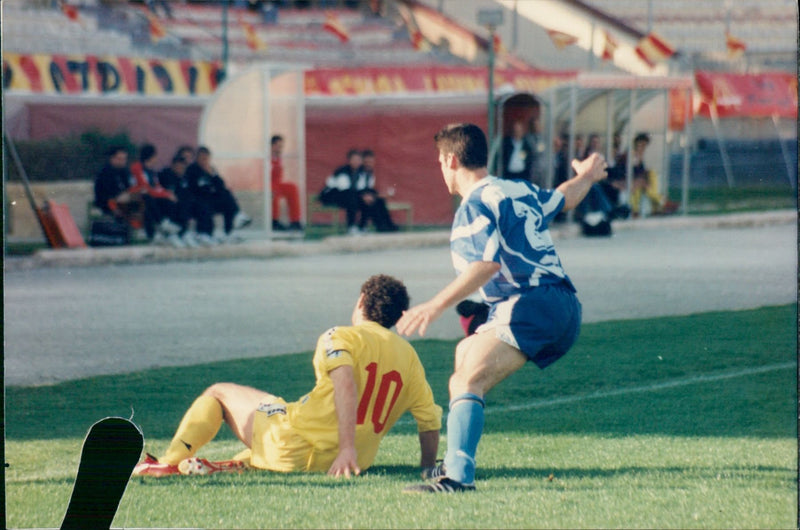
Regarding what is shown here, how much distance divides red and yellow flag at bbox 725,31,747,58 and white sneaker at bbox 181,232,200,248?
7312 millimetres

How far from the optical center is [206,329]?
8234 millimetres

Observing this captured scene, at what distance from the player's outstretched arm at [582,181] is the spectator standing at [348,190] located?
416 inches

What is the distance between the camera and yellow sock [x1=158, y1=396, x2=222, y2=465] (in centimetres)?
420

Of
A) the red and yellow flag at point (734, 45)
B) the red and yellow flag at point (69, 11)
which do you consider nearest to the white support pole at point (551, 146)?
the red and yellow flag at point (734, 45)

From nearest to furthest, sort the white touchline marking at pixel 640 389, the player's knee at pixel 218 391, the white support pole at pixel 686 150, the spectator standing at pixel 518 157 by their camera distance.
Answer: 1. the player's knee at pixel 218 391
2. the white touchline marking at pixel 640 389
3. the spectator standing at pixel 518 157
4. the white support pole at pixel 686 150

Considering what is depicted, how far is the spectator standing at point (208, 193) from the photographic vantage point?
43.6 feet

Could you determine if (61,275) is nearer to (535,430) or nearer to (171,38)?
(535,430)

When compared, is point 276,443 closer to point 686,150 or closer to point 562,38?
point 562,38

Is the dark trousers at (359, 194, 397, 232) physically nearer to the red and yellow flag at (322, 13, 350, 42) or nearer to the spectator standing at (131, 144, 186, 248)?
the spectator standing at (131, 144, 186, 248)

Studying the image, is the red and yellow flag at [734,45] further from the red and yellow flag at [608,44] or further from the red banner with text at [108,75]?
the red banner with text at [108,75]

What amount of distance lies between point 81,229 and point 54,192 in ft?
1.86

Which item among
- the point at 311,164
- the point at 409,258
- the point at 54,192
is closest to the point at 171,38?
the point at 311,164

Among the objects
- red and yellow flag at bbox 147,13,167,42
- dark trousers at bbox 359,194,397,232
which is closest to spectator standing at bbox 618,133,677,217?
dark trousers at bbox 359,194,397,232

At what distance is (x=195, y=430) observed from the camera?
167 inches
